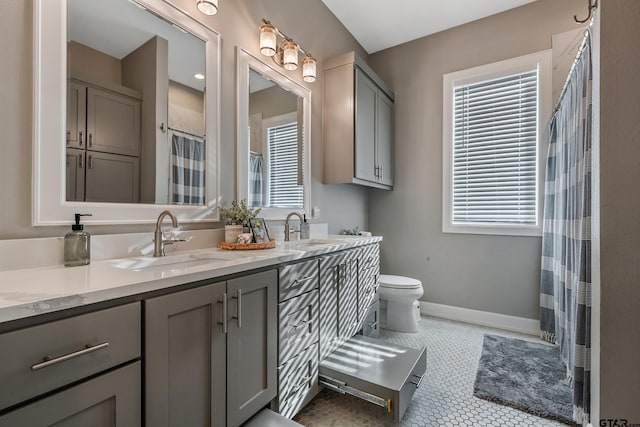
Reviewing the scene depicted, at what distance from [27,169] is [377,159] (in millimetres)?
2484

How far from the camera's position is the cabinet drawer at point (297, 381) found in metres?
1.39

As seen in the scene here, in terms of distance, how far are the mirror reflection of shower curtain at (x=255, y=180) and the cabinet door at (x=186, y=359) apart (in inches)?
37.6

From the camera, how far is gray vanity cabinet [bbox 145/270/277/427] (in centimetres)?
89

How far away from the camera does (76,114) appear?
115cm

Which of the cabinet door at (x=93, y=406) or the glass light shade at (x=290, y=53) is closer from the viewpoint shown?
the cabinet door at (x=93, y=406)

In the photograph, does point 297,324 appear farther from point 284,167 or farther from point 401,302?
point 401,302

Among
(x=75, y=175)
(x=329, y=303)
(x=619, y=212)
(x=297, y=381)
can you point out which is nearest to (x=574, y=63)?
(x=619, y=212)

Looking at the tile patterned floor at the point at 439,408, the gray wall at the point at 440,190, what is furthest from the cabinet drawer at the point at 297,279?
the gray wall at the point at 440,190

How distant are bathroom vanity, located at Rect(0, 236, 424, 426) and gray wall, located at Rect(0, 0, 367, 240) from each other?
0.27 metres

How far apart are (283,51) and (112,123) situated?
4.37 ft

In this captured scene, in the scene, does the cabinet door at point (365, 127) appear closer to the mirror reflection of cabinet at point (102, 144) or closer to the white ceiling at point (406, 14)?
the white ceiling at point (406, 14)

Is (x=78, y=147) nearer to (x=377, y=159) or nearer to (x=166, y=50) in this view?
(x=166, y=50)

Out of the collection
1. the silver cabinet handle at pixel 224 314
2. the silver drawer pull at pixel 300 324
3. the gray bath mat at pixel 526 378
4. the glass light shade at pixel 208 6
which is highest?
the glass light shade at pixel 208 6

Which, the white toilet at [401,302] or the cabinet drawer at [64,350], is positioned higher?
the cabinet drawer at [64,350]
